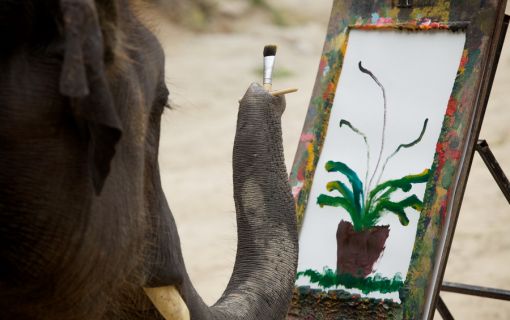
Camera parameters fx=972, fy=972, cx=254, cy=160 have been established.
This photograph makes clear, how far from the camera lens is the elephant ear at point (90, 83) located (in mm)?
1144

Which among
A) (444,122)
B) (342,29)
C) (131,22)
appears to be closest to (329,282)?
(444,122)

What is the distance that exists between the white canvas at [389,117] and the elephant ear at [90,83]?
142 centimetres

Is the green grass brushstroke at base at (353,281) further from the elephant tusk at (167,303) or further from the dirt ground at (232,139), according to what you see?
the elephant tusk at (167,303)

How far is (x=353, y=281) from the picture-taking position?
2582 millimetres

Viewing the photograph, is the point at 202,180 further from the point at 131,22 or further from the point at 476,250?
the point at 131,22

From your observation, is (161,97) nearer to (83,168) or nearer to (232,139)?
(83,168)

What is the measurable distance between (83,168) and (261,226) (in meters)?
0.67

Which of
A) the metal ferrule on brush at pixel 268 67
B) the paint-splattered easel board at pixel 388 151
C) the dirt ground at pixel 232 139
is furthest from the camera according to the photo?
the dirt ground at pixel 232 139

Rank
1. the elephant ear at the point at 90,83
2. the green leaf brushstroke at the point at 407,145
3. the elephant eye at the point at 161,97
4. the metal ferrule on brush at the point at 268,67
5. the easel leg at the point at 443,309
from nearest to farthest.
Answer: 1. the elephant ear at the point at 90,83
2. the elephant eye at the point at 161,97
3. the metal ferrule on brush at the point at 268,67
4. the green leaf brushstroke at the point at 407,145
5. the easel leg at the point at 443,309

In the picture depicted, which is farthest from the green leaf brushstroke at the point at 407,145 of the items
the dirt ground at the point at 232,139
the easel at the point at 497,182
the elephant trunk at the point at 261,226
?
the dirt ground at the point at 232,139

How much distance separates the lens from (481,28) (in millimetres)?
2506

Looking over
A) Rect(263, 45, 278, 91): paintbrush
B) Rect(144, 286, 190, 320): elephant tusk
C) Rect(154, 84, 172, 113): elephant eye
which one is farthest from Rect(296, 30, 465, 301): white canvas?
Rect(154, 84, 172, 113): elephant eye

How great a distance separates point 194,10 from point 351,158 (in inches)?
281

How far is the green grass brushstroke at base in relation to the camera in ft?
8.25
